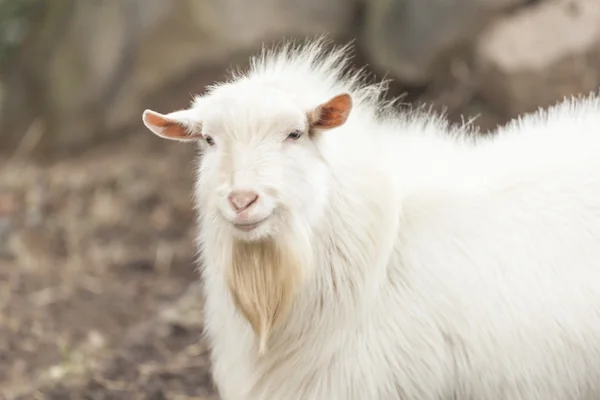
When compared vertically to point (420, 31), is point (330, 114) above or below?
below

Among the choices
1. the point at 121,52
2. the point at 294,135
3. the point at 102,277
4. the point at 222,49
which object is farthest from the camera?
the point at 121,52

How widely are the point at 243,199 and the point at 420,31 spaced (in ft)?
12.8

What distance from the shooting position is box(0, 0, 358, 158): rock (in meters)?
7.40

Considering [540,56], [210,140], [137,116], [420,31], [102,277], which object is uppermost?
[420,31]

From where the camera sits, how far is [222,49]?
7.50 meters

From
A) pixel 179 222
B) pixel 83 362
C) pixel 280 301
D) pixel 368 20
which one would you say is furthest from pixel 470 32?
pixel 280 301

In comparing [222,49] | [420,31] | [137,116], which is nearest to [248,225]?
[420,31]

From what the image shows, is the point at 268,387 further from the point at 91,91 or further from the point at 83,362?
the point at 91,91

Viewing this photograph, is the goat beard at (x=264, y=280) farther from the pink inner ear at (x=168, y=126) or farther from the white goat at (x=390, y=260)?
the pink inner ear at (x=168, y=126)

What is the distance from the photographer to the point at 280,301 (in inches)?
123

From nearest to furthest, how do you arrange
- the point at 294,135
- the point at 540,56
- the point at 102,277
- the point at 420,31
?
the point at 294,135, the point at 540,56, the point at 102,277, the point at 420,31

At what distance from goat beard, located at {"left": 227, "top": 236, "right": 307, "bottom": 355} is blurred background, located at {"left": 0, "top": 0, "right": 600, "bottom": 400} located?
1483mm

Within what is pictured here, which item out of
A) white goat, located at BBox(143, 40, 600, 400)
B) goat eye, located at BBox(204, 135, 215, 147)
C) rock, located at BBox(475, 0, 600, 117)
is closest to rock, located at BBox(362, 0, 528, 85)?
rock, located at BBox(475, 0, 600, 117)

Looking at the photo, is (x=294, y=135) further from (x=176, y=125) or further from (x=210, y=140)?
(x=176, y=125)
